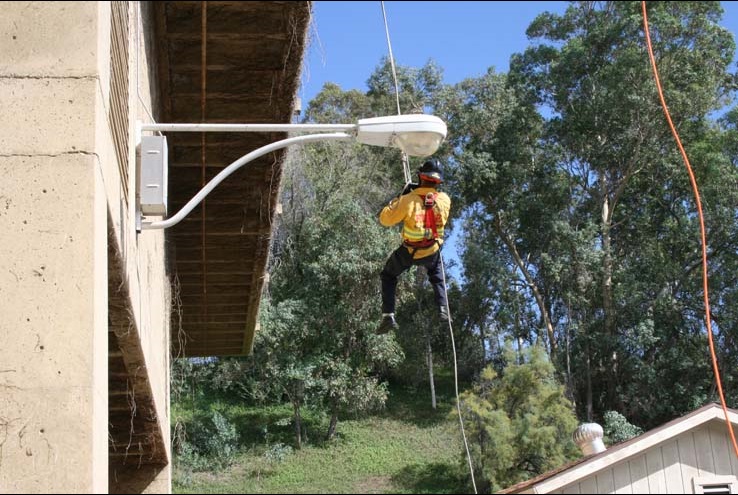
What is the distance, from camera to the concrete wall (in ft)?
13.0

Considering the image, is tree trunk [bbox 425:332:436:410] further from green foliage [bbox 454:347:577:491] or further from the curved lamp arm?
the curved lamp arm

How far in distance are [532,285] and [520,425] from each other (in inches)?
360

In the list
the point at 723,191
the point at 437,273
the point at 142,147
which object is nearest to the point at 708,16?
the point at 723,191

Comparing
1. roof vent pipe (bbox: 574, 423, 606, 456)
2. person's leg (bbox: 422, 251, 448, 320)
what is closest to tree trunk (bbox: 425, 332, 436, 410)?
roof vent pipe (bbox: 574, 423, 606, 456)

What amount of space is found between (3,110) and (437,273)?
4473 mm

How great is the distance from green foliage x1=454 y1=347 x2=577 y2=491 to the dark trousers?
21.2m

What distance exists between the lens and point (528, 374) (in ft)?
103

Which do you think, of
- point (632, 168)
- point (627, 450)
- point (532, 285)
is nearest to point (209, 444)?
point (532, 285)

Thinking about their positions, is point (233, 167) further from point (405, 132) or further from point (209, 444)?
point (209, 444)

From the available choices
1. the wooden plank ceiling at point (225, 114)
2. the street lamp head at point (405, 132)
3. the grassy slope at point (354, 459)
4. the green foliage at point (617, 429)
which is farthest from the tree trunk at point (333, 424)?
the street lamp head at point (405, 132)

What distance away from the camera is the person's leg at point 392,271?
8.29 metres

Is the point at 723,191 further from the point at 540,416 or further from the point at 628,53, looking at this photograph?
the point at 540,416

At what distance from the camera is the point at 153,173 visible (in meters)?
5.66

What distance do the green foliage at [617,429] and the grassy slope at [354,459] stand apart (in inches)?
183
